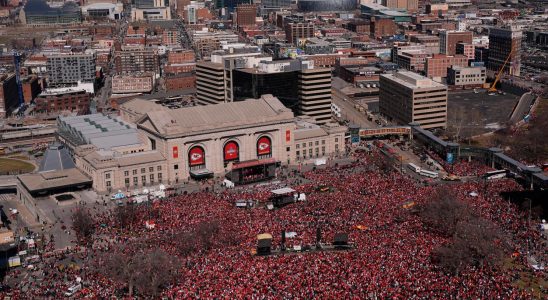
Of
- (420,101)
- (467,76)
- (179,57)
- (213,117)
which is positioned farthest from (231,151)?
(179,57)

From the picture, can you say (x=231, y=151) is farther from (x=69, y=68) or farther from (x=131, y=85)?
(x=69, y=68)

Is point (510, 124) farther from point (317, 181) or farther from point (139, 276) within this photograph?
point (139, 276)

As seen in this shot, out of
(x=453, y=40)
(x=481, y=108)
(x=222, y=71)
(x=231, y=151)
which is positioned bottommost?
(x=481, y=108)

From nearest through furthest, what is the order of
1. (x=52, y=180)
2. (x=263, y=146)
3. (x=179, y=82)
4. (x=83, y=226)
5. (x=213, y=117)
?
(x=83, y=226), (x=52, y=180), (x=213, y=117), (x=263, y=146), (x=179, y=82)

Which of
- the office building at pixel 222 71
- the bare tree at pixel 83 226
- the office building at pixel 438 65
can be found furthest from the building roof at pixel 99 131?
the office building at pixel 438 65

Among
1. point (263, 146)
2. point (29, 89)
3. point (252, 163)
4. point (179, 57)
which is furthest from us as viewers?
point (179, 57)

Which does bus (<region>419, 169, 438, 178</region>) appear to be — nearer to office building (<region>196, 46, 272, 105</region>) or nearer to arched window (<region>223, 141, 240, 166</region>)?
arched window (<region>223, 141, 240, 166</region>)
